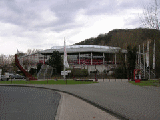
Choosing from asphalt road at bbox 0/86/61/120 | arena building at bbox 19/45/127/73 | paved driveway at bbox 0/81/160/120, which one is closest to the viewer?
paved driveway at bbox 0/81/160/120

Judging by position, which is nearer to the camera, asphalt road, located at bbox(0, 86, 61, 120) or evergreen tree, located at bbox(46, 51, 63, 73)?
asphalt road, located at bbox(0, 86, 61, 120)

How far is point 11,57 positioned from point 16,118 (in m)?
81.4

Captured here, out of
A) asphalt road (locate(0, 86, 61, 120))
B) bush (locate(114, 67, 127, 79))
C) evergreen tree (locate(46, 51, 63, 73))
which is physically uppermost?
evergreen tree (locate(46, 51, 63, 73))

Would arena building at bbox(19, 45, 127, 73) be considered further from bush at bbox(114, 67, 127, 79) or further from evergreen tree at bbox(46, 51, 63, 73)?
bush at bbox(114, 67, 127, 79)

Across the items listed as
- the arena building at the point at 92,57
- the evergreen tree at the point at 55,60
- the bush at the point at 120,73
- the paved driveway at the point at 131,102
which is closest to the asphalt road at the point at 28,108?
the paved driveway at the point at 131,102

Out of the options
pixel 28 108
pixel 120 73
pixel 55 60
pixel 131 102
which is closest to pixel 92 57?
pixel 55 60

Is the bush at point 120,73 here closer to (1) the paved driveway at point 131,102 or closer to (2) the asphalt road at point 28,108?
(1) the paved driveway at point 131,102

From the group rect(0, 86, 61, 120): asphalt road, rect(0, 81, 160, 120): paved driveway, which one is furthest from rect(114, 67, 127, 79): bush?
rect(0, 86, 61, 120): asphalt road

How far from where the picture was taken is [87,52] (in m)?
57.9

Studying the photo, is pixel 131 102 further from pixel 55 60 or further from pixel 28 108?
pixel 55 60

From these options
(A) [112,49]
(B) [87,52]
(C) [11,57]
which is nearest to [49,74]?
(B) [87,52]

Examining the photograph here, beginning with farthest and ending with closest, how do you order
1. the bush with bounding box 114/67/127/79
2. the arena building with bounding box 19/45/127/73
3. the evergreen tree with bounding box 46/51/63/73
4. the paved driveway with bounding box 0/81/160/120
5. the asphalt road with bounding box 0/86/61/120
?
the arena building with bounding box 19/45/127/73 < the evergreen tree with bounding box 46/51/63/73 < the bush with bounding box 114/67/127/79 < the asphalt road with bounding box 0/86/61/120 < the paved driveway with bounding box 0/81/160/120

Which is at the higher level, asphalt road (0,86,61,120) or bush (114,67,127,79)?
bush (114,67,127,79)

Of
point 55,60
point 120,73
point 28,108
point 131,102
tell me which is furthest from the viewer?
point 55,60
